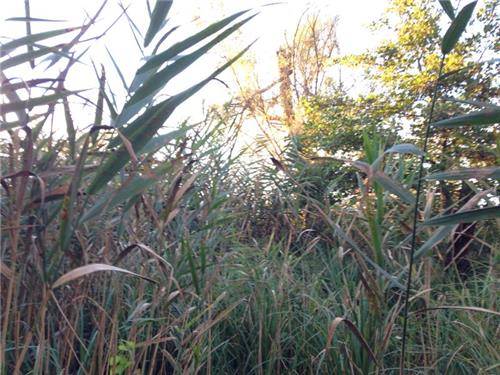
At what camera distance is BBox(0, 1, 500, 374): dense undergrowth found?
5.74 ft

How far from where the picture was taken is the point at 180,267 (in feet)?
8.36

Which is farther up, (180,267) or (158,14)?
(158,14)

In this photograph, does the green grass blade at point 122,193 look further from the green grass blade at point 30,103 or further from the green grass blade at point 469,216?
the green grass blade at point 469,216

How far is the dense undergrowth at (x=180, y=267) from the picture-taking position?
1.75 m

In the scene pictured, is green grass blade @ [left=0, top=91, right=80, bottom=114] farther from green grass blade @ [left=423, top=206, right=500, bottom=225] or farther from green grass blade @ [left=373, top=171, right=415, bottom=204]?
green grass blade @ [left=423, top=206, right=500, bottom=225]

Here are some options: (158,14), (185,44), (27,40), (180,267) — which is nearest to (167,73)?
(185,44)

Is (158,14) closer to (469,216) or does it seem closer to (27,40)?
(27,40)

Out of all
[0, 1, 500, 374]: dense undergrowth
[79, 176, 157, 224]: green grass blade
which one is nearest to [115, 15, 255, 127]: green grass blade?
[0, 1, 500, 374]: dense undergrowth

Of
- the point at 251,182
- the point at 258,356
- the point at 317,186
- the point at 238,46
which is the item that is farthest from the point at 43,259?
the point at 238,46

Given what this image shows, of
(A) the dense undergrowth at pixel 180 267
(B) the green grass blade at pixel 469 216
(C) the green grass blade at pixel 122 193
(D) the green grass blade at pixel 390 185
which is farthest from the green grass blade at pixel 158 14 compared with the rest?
(B) the green grass blade at pixel 469 216

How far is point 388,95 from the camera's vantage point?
6.41 metres

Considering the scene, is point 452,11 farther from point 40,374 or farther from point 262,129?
point 262,129

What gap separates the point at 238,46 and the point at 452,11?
20.3 ft

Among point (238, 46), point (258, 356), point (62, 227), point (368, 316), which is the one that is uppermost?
point (238, 46)
